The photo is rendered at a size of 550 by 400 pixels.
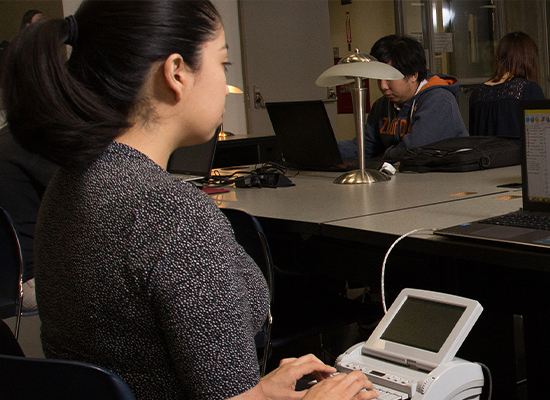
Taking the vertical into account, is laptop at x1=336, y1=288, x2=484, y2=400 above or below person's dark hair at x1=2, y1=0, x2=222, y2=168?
below

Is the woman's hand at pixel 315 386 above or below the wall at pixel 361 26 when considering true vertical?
below

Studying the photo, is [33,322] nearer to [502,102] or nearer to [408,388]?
[408,388]

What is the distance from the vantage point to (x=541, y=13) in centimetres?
626

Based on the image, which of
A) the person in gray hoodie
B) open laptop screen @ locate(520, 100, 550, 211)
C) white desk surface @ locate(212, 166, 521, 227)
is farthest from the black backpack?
open laptop screen @ locate(520, 100, 550, 211)

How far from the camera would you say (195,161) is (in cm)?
274

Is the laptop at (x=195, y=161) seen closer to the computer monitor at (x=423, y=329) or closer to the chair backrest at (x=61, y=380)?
the computer monitor at (x=423, y=329)

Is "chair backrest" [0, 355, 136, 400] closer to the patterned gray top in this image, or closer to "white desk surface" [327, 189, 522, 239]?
the patterned gray top

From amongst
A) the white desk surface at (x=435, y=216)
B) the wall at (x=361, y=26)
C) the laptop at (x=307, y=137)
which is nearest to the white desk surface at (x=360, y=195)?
the white desk surface at (x=435, y=216)

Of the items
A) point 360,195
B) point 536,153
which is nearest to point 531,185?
point 536,153

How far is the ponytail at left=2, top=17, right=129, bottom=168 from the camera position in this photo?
0.75 meters

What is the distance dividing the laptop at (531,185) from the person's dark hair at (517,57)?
2.53 metres

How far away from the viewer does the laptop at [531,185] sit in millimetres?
1229

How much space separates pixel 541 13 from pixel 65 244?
21.7 ft

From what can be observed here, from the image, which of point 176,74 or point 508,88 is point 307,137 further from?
point 176,74
